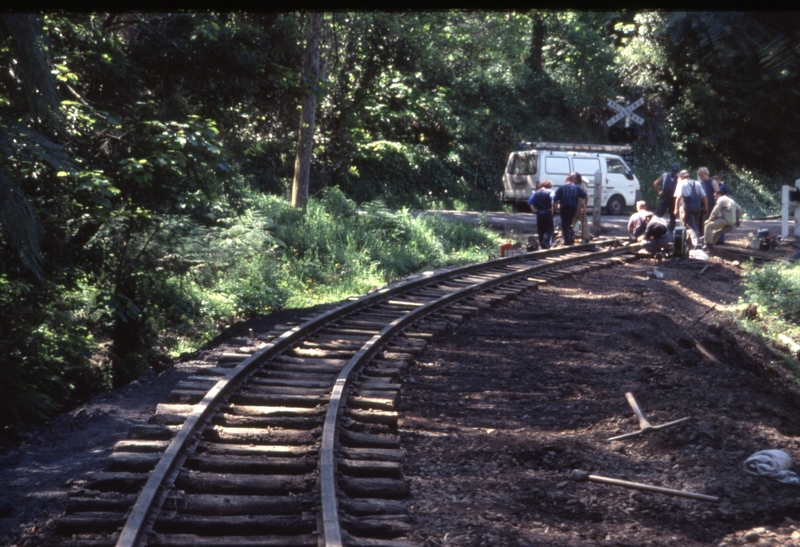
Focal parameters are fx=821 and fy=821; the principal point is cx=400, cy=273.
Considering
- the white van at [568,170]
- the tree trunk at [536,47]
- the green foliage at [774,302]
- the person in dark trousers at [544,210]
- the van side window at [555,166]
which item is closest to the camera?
the green foliage at [774,302]

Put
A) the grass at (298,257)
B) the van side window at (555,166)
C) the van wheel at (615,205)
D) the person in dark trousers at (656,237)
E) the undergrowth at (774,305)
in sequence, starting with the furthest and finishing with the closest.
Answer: the van wheel at (615,205)
the van side window at (555,166)
the person in dark trousers at (656,237)
the grass at (298,257)
the undergrowth at (774,305)

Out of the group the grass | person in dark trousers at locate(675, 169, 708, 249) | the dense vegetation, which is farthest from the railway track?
person in dark trousers at locate(675, 169, 708, 249)

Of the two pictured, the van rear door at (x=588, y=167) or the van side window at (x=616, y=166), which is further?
the van side window at (x=616, y=166)

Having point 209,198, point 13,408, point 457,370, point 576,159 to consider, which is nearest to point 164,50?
point 209,198

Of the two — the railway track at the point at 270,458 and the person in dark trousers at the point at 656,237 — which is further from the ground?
the person in dark trousers at the point at 656,237

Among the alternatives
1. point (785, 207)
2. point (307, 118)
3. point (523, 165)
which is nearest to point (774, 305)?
point (785, 207)

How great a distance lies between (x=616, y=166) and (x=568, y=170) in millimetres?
2451

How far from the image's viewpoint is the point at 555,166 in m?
27.2

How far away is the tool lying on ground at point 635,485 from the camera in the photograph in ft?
15.5

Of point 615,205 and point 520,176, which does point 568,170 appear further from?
point 615,205

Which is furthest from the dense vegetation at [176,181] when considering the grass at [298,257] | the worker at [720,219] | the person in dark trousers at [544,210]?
the worker at [720,219]

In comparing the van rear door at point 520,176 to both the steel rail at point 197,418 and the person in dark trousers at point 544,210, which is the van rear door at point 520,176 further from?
the steel rail at point 197,418

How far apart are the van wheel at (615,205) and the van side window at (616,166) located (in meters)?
0.93

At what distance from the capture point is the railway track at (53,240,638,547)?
14.0 ft
